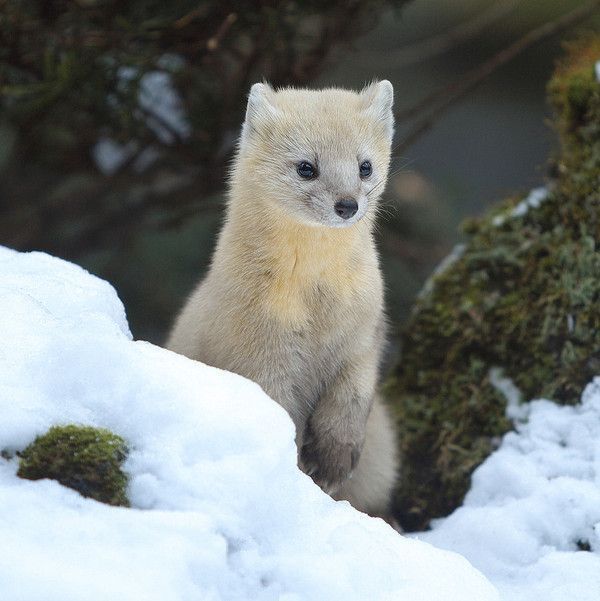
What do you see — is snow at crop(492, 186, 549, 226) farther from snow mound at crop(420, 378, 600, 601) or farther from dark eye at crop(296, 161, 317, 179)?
dark eye at crop(296, 161, 317, 179)

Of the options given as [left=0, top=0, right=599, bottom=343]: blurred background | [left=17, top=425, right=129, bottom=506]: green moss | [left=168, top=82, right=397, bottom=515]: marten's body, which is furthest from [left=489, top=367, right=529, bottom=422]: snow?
[left=17, top=425, right=129, bottom=506]: green moss

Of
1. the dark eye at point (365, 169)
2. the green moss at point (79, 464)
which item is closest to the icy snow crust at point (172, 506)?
the green moss at point (79, 464)

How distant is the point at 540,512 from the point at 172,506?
1.58 metres

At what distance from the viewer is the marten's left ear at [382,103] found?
351 cm

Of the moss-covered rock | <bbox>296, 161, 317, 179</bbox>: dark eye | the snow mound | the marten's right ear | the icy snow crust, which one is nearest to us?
the icy snow crust

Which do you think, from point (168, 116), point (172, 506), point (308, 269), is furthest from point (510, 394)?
point (168, 116)

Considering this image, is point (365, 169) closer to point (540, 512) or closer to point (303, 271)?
point (303, 271)

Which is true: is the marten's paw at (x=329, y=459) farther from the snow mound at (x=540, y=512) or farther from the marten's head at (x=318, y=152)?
the marten's head at (x=318, y=152)

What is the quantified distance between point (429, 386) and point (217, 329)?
1.26 meters

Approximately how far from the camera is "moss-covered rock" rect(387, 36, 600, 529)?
383cm

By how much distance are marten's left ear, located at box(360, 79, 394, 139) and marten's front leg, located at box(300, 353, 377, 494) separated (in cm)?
89

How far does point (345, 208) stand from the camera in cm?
310

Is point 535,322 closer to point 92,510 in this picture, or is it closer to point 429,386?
point 429,386

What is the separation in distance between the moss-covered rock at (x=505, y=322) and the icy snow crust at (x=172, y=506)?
1.56m
